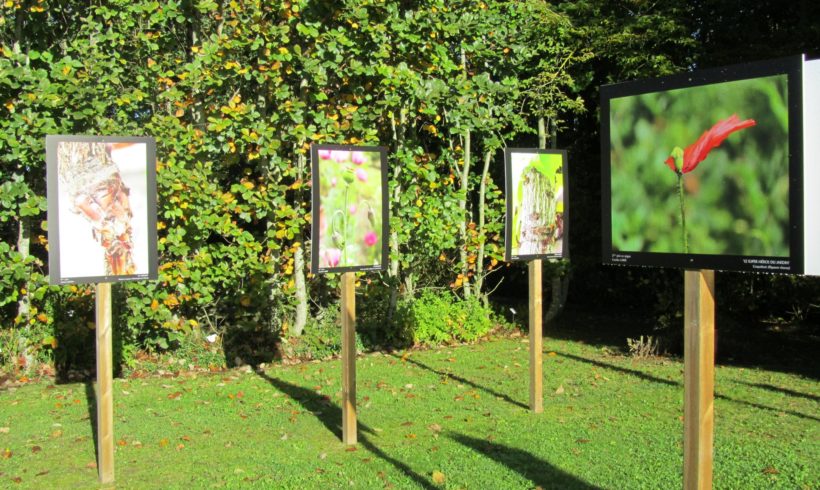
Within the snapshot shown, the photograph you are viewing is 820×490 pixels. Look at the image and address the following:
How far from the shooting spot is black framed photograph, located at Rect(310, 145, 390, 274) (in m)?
6.72

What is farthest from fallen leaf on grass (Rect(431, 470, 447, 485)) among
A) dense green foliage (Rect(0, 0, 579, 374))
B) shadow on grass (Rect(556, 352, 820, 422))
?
dense green foliage (Rect(0, 0, 579, 374))

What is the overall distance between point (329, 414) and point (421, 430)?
3.98ft

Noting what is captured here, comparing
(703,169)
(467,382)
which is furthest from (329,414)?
(703,169)

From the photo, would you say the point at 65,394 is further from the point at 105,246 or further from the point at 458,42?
the point at 458,42

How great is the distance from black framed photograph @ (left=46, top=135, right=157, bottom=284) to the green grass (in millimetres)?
1666

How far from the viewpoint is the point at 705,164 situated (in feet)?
12.8

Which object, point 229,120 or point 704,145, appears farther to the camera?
point 229,120

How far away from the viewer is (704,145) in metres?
3.90

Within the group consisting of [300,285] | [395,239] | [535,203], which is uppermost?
[535,203]

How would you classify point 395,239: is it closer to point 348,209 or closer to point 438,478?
point 348,209

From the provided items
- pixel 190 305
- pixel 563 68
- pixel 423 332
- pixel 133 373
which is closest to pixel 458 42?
pixel 563 68

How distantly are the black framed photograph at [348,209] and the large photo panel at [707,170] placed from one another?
9.47ft

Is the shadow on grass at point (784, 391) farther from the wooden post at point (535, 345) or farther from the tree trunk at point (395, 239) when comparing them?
the tree trunk at point (395, 239)

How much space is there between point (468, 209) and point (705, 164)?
9867 millimetres
